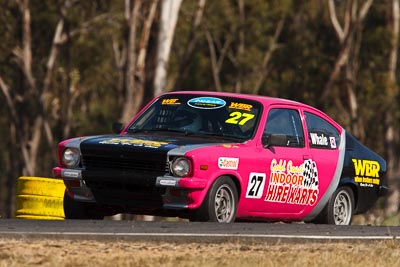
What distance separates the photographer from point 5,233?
8.73 m

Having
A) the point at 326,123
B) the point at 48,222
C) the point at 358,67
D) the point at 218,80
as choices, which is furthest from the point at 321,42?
the point at 48,222

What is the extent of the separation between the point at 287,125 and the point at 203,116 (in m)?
0.99

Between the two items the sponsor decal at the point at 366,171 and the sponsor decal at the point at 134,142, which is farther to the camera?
the sponsor decal at the point at 366,171

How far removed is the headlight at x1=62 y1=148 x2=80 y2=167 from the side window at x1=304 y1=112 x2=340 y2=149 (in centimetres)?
267

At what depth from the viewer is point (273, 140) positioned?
37.3ft

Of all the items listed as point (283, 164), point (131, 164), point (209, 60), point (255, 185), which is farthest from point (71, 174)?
point (209, 60)

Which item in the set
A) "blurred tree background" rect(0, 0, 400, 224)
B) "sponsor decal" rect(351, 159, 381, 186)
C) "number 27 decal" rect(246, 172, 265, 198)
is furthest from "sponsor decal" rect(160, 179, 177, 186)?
"blurred tree background" rect(0, 0, 400, 224)

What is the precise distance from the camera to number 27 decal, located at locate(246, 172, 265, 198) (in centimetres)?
1112

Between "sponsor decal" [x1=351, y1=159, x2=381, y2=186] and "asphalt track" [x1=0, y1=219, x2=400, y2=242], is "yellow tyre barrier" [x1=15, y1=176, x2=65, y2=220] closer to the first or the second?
"asphalt track" [x1=0, y1=219, x2=400, y2=242]

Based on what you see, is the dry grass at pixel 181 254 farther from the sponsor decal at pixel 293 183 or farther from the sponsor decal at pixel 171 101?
the sponsor decal at pixel 171 101

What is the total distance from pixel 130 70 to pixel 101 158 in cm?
1732

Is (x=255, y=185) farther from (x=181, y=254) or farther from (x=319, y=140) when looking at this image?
(x=181, y=254)

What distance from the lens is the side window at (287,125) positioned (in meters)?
11.8

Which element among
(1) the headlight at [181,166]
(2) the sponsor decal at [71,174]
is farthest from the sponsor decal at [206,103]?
(2) the sponsor decal at [71,174]
